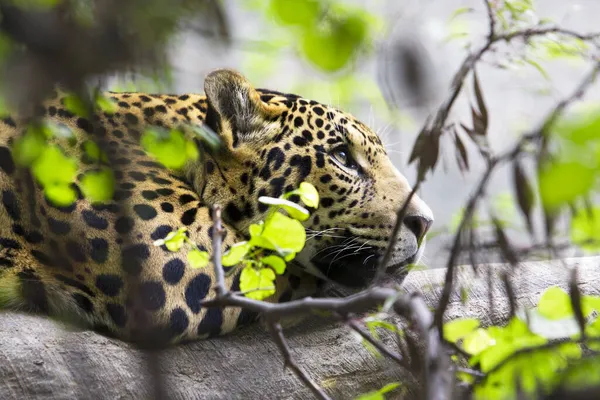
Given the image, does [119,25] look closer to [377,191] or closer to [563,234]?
[563,234]

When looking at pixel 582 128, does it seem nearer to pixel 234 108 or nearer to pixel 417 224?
pixel 417 224

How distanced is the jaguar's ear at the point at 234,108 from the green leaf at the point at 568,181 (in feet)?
8.73

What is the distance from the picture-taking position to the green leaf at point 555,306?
1844 millimetres

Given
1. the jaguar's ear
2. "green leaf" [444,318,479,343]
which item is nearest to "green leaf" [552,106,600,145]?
"green leaf" [444,318,479,343]

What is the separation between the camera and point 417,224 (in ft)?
12.1

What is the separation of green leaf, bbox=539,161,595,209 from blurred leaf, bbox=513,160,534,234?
44 cm

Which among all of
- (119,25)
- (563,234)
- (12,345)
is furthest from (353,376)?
(119,25)

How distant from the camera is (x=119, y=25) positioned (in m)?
1.52

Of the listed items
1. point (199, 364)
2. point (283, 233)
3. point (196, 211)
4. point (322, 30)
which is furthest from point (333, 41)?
point (196, 211)

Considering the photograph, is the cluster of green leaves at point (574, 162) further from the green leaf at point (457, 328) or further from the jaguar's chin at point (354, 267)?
the jaguar's chin at point (354, 267)

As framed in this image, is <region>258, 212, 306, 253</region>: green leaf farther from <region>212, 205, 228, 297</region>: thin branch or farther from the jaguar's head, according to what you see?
the jaguar's head

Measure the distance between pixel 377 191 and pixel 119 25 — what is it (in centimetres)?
243

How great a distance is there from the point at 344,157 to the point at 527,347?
2397 mm

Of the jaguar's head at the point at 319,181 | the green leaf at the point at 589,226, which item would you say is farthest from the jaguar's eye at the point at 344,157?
the green leaf at the point at 589,226
